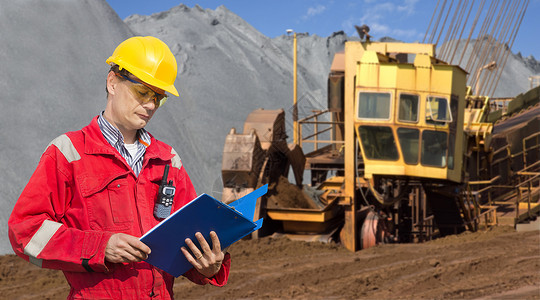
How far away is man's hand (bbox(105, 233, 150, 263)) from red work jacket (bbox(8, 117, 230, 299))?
0.03 m

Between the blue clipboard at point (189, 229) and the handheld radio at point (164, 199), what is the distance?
227 mm

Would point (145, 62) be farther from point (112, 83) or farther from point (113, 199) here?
point (113, 199)

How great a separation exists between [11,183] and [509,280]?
14.3 meters

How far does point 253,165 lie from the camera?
41.8ft

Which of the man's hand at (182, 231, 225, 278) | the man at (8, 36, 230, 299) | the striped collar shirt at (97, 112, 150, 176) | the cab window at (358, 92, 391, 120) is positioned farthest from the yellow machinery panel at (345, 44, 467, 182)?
the man's hand at (182, 231, 225, 278)

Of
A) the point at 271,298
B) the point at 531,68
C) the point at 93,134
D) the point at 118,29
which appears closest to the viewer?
the point at 93,134

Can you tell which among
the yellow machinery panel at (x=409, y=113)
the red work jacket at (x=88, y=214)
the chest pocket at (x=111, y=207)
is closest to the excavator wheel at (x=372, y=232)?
the yellow machinery panel at (x=409, y=113)

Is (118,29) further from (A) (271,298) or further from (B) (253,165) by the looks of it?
(A) (271,298)

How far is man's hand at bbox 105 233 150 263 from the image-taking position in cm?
220

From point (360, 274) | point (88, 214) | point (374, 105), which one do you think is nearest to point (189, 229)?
point (88, 214)

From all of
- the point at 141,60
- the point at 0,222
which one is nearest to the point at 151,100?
the point at 141,60

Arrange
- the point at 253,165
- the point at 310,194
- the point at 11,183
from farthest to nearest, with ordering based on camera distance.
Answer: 1. the point at 11,183
2. the point at 310,194
3. the point at 253,165

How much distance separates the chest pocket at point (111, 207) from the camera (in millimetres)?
2393

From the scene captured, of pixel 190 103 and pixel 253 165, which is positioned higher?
pixel 190 103
